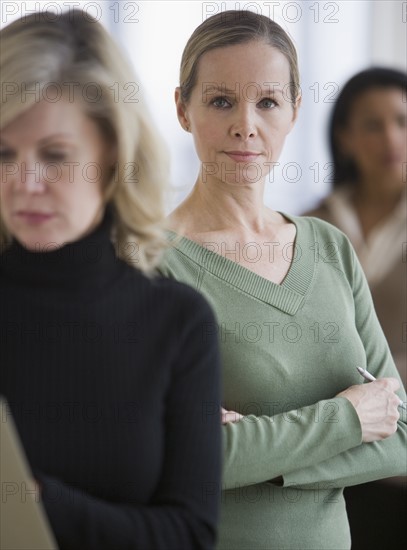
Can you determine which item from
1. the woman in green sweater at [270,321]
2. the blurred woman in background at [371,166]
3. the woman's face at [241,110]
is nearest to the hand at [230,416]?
the woman in green sweater at [270,321]

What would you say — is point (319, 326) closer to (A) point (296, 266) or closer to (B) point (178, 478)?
(A) point (296, 266)

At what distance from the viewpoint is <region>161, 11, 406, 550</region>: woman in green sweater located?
49.4 inches

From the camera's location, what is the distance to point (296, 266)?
1.39 meters

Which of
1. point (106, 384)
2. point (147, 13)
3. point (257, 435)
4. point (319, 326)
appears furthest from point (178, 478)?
point (147, 13)

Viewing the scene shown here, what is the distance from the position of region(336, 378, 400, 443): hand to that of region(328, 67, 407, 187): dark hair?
4.48ft

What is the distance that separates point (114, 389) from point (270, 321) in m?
0.40

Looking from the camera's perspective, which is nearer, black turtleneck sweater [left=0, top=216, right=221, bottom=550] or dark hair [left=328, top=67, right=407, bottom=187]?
black turtleneck sweater [left=0, top=216, right=221, bottom=550]

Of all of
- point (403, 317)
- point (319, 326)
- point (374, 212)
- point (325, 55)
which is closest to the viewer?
point (319, 326)

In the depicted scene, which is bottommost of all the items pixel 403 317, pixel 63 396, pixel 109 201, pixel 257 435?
pixel 403 317

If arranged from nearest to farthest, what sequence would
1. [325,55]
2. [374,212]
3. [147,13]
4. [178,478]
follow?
[178,478]
[374,212]
[147,13]
[325,55]

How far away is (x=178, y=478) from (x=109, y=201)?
0.32m

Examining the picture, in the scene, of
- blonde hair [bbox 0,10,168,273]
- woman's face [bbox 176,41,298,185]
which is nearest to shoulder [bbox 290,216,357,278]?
woman's face [bbox 176,41,298,185]

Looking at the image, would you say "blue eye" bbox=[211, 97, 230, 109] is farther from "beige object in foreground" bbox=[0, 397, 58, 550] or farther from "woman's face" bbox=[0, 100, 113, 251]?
"beige object in foreground" bbox=[0, 397, 58, 550]

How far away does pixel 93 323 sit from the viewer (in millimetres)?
984
